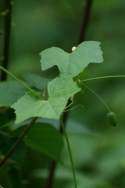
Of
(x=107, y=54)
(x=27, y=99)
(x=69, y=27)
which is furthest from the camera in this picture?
(x=69, y=27)

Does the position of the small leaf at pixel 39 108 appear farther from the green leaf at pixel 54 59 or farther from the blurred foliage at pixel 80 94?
the blurred foliage at pixel 80 94

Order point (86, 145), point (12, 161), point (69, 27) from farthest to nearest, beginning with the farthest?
point (69, 27), point (86, 145), point (12, 161)

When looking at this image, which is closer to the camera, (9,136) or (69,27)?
(9,136)

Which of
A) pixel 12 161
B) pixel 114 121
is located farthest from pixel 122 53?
pixel 114 121

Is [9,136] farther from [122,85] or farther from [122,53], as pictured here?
[122,53]

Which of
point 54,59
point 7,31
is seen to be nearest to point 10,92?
point 54,59

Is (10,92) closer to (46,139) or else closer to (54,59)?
(54,59)

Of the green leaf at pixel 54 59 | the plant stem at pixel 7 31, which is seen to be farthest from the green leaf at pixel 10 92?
the plant stem at pixel 7 31
